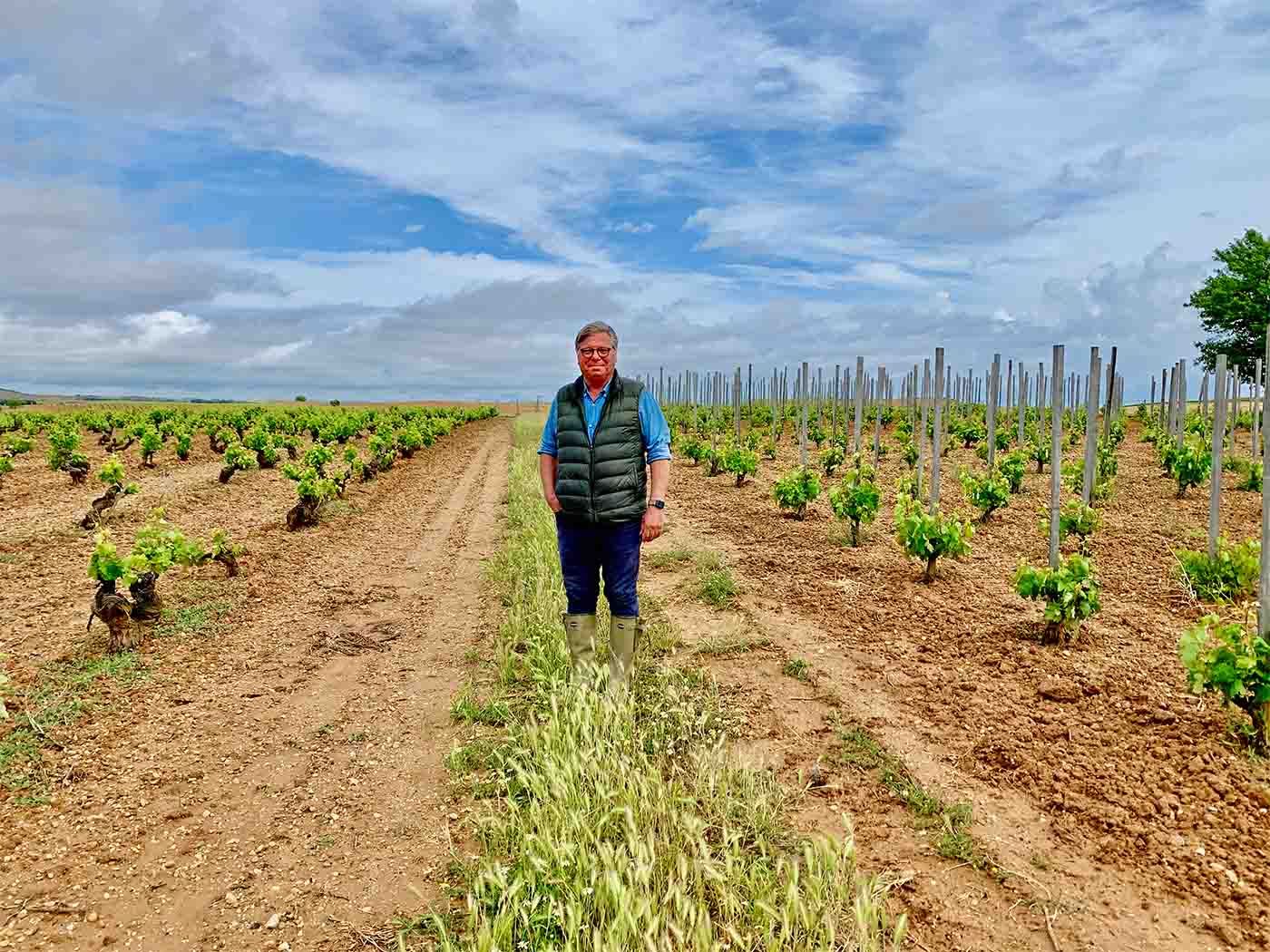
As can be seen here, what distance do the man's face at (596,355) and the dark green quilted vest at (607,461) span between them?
148 millimetres

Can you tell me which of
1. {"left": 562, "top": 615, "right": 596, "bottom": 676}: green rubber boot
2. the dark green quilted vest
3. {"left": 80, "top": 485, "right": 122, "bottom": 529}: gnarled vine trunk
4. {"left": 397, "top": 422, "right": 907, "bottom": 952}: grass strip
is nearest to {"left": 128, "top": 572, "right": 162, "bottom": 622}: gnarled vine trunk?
{"left": 397, "top": 422, "right": 907, "bottom": 952}: grass strip

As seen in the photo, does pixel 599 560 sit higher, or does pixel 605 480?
pixel 605 480

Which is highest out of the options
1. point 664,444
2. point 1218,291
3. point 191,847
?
point 1218,291

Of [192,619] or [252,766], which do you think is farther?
[192,619]

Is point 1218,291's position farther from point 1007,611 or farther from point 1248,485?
point 1007,611

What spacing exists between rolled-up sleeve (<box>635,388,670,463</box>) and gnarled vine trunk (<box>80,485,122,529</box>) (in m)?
10.4

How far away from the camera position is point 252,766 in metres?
4.68

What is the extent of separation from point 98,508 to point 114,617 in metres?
6.94

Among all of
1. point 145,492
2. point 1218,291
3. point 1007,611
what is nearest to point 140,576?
point 1007,611

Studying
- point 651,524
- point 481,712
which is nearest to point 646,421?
point 651,524

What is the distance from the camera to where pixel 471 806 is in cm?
407

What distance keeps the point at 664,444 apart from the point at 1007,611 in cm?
437

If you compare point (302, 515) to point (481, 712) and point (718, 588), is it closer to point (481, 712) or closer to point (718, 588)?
point (718, 588)

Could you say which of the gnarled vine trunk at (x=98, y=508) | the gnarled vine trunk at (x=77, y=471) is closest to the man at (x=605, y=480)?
the gnarled vine trunk at (x=98, y=508)
